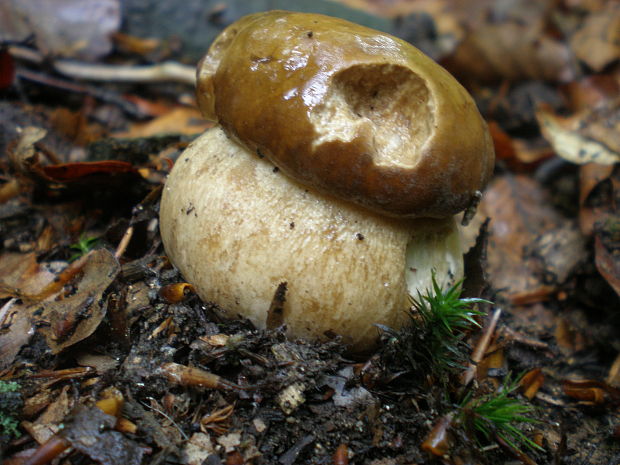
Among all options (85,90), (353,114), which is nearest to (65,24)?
(85,90)

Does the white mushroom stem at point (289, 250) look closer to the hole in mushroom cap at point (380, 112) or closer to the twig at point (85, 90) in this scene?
the hole in mushroom cap at point (380, 112)

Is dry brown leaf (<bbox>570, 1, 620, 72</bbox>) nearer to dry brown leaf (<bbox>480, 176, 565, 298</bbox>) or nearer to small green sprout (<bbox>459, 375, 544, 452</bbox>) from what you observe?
dry brown leaf (<bbox>480, 176, 565, 298</bbox>)

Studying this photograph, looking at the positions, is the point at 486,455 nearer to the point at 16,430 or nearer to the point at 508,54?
the point at 16,430

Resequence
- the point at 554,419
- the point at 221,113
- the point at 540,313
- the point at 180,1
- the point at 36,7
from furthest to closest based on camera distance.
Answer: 1. the point at 180,1
2. the point at 36,7
3. the point at 540,313
4. the point at 554,419
5. the point at 221,113

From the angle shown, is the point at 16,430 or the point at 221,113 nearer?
the point at 16,430

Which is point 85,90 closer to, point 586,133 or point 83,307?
point 83,307

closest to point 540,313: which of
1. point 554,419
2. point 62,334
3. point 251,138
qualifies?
point 554,419

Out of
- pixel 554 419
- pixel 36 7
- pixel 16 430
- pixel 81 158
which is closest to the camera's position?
pixel 16 430

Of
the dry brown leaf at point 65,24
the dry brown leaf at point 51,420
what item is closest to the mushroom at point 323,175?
the dry brown leaf at point 51,420
